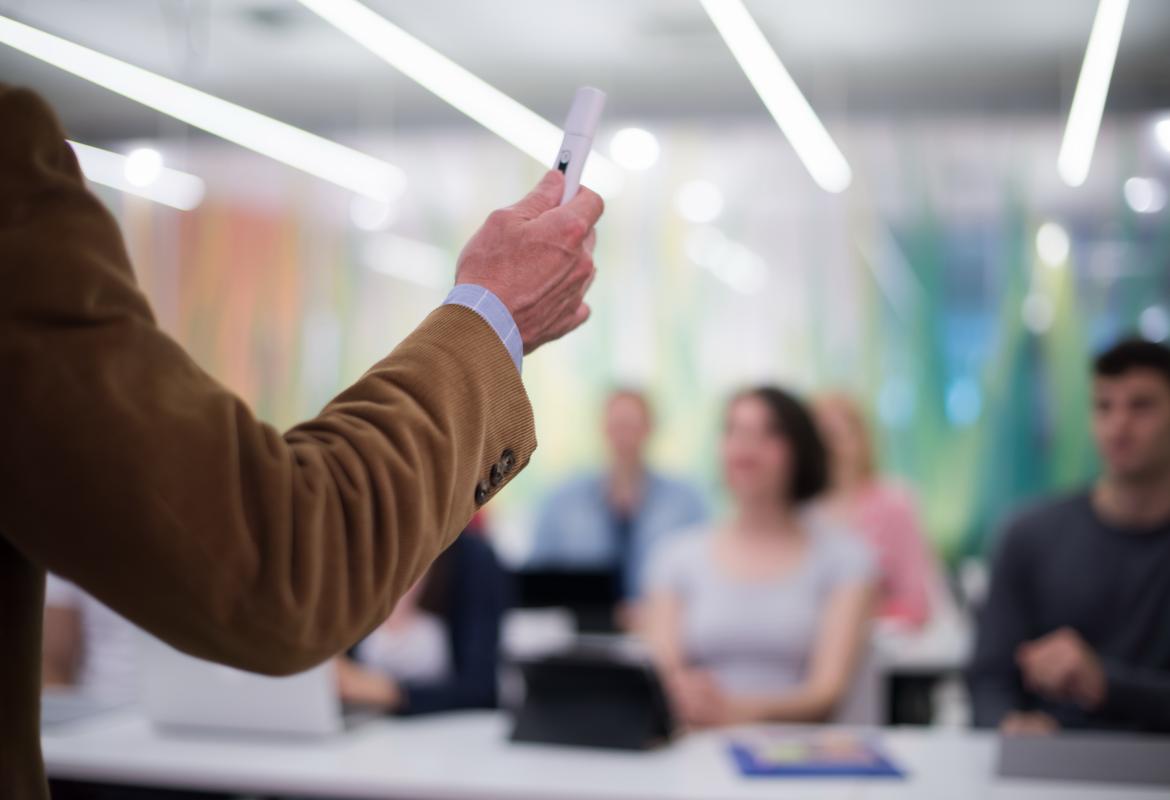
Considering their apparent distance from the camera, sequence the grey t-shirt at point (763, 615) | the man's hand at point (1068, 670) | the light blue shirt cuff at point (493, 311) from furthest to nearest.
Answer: the grey t-shirt at point (763, 615) → the man's hand at point (1068, 670) → the light blue shirt cuff at point (493, 311)

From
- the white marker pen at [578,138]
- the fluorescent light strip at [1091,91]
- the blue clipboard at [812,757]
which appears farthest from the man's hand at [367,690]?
the fluorescent light strip at [1091,91]

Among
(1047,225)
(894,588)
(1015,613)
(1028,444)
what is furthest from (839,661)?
(1047,225)

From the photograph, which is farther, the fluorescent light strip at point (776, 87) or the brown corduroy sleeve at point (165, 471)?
the fluorescent light strip at point (776, 87)

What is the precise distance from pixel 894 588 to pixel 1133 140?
310 centimetres

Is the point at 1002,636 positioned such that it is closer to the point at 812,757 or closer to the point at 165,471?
the point at 812,757

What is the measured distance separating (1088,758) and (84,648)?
277 cm

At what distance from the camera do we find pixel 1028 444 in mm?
6414

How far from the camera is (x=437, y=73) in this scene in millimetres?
4004

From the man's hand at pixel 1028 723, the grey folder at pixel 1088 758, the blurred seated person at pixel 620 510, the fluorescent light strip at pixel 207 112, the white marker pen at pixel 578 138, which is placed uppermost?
the fluorescent light strip at pixel 207 112

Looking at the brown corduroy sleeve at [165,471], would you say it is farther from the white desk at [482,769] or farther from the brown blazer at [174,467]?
the white desk at [482,769]

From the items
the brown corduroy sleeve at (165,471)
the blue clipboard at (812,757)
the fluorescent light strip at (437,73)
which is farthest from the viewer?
the fluorescent light strip at (437,73)

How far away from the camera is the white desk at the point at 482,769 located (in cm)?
205

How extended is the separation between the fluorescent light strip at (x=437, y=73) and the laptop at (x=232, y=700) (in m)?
1.54

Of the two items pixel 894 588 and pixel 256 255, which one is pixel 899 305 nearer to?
pixel 894 588
